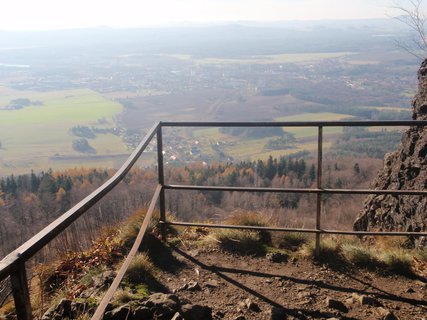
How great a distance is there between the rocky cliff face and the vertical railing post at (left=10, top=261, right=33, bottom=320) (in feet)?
15.8

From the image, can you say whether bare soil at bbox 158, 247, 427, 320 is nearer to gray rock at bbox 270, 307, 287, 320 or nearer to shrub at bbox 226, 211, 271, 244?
gray rock at bbox 270, 307, 287, 320

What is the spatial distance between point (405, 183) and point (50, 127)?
309ft

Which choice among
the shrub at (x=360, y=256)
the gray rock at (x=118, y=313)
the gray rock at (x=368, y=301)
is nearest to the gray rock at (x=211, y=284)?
the gray rock at (x=118, y=313)

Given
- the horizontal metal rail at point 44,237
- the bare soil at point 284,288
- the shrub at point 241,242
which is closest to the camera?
the horizontal metal rail at point 44,237

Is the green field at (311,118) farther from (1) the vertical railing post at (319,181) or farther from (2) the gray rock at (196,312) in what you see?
(2) the gray rock at (196,312)

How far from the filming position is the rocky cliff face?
618cm

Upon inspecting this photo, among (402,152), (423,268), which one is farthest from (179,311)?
(402,152)

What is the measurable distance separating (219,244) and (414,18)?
5803 millimetres

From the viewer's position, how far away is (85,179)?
39.0 metres

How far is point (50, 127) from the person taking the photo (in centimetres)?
9331

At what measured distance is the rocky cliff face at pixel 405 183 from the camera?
243 inches

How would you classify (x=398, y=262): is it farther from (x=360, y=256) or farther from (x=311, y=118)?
(x=311, y=118)

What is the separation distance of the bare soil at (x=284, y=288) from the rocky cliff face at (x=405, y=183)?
4.96 ft

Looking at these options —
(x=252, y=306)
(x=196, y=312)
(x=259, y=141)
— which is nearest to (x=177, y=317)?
(x=196, y=312)
